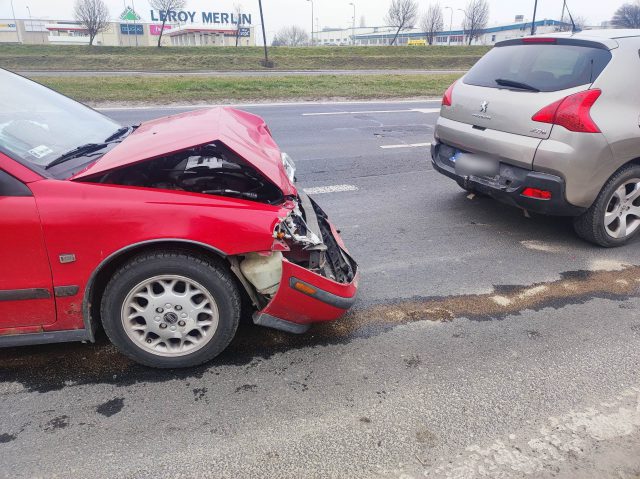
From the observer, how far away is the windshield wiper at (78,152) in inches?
107

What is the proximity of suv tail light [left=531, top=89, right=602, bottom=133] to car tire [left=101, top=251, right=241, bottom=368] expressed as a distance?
300 cm

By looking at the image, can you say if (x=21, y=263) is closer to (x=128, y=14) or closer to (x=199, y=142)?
(x=199, y=142)

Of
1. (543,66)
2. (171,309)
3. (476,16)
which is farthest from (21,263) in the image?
(476,16)

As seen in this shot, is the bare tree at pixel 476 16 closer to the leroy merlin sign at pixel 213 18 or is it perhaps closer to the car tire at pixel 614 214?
the leroy merlin sign at pixel 213 18

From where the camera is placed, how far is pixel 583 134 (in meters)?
3.94

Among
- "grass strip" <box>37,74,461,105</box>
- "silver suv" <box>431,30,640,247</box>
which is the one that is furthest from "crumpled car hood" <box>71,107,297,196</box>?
"grass strip" <box>37,74,461,105</box>

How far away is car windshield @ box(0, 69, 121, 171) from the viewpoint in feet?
8.89

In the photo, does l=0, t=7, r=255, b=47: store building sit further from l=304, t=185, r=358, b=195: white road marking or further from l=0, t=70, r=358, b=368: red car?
l=0, t=70, r=358, b=368: red car

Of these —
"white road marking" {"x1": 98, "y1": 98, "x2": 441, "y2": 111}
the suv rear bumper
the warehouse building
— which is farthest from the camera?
the warehouse building

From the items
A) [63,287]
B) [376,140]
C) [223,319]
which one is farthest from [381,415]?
[376,140]

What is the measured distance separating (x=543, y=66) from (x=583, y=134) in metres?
0.85

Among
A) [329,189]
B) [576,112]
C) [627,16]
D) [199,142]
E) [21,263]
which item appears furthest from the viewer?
[627,16]

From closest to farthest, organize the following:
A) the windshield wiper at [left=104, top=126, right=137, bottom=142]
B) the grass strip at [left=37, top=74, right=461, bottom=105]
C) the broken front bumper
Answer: the broken front bumper → the windshield wiper at [left=104, top=126, right=137, bottom=142] → the grass strip at [left=37, top=74, right=461, bottom=105]

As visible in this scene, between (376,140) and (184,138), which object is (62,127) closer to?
(184,138)
